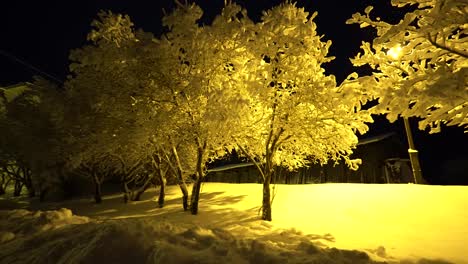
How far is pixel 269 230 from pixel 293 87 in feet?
14.9

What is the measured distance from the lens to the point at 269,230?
10633mm

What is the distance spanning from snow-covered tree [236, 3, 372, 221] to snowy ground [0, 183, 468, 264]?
7.70 ft

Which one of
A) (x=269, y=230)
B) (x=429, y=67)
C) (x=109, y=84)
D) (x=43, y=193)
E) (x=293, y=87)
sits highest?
(x=109, y=84)

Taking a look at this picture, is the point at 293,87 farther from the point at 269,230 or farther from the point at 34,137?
the point at 34,137

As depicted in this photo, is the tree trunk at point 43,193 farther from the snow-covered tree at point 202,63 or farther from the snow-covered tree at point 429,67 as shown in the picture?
the snow-covered tree at point 429,67

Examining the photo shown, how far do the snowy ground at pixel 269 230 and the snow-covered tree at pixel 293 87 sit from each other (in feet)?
7.70

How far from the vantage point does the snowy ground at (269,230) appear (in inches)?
231

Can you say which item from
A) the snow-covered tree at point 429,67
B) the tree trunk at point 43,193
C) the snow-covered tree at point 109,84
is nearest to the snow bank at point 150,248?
the snow-covered tree at point 429,67

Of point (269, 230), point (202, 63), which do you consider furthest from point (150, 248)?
point (202, 63)

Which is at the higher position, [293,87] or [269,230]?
[293,87]

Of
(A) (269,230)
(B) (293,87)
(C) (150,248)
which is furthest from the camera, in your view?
(B) (293,87)

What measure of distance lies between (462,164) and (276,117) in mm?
24772

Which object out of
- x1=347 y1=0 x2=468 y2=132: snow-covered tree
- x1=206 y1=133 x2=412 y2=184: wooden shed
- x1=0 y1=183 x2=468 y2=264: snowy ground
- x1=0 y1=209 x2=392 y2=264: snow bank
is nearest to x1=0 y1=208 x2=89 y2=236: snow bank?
x1=0 y1=183 x2=468 y2=264: snowy ground

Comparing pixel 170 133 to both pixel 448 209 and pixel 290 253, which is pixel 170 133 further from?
pixel 448 209
